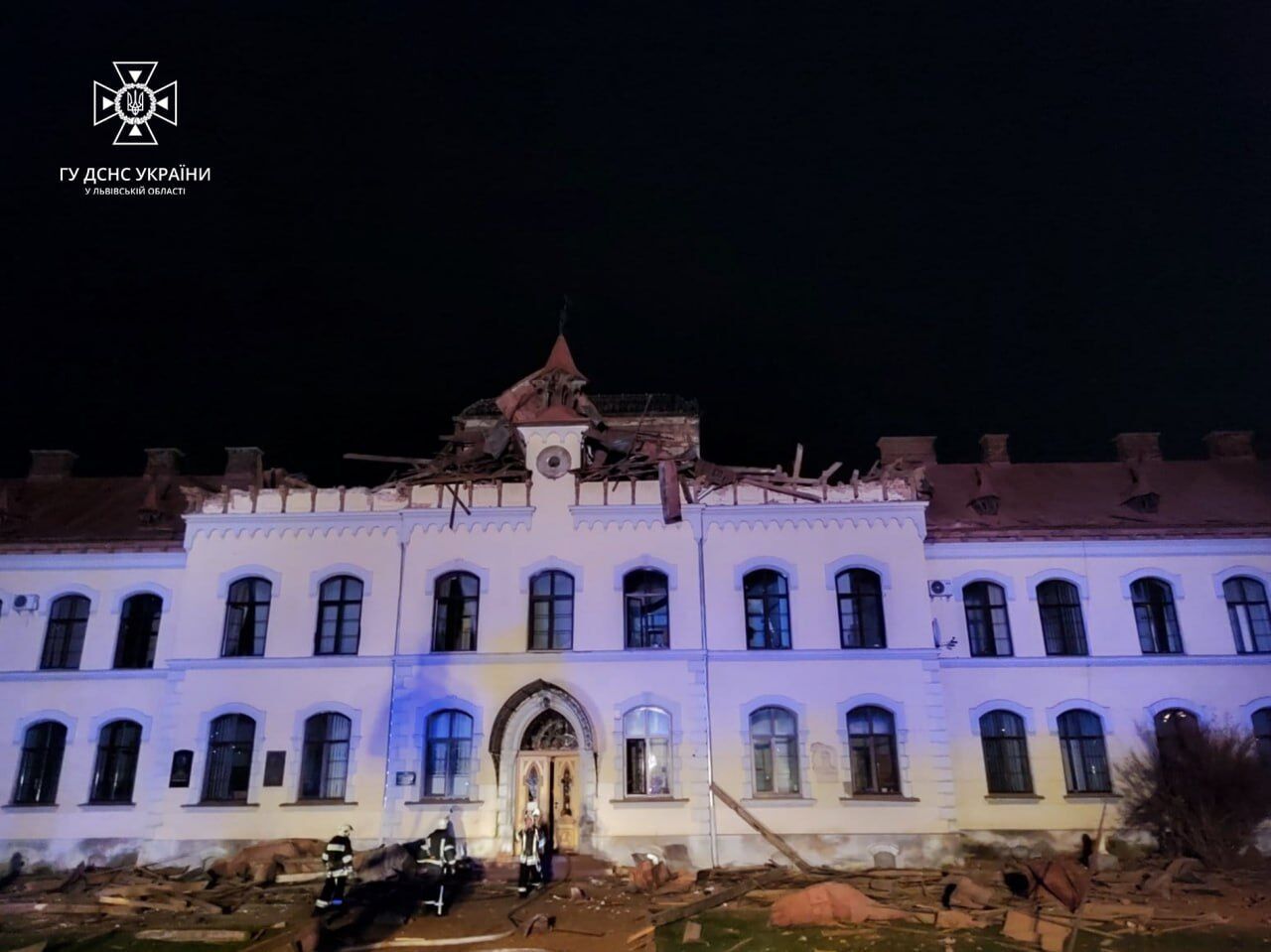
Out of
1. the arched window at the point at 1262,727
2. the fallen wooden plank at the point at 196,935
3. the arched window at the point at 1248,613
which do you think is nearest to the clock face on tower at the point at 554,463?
the fallen wooden plank at the point at 196,935

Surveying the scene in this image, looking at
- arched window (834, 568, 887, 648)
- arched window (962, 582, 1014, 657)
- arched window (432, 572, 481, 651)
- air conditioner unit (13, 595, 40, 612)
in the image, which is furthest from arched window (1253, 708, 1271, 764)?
air conditioner unit (13, 595, 40, 612)

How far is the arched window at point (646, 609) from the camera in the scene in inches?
765

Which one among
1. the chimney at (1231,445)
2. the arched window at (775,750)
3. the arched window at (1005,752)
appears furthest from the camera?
the chimney at (1231,445)

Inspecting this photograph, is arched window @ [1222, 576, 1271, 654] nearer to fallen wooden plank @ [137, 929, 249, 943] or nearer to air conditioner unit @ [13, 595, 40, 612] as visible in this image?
fallen wooden plank @ [137, 929, 249, 943]

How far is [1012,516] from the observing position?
2212cm

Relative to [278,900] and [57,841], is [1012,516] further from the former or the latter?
[57,841]

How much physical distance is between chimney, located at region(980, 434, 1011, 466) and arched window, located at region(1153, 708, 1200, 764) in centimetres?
859

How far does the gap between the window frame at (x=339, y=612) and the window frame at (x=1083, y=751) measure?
17.6 m

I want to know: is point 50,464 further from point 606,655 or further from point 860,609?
point 860,609

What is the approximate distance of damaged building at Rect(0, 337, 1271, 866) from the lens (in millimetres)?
18375

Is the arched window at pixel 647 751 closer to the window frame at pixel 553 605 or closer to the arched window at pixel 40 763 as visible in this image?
the window frame at pixel 553 605

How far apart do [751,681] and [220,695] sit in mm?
12901

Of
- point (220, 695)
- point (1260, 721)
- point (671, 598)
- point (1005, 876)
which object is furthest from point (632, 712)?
point (1260, 721)

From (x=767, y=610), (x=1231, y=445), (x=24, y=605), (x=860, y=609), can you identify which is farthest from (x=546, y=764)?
(x=1231, y=445)
